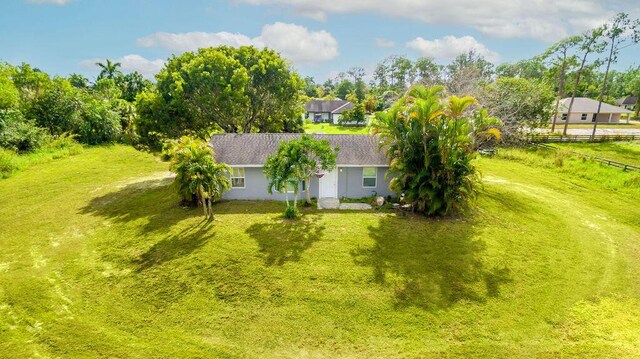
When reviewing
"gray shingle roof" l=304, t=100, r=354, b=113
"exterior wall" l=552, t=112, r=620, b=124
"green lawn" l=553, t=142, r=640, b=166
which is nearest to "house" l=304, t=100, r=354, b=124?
"gray shingle roof" l=304, t=100, r=354, b=113

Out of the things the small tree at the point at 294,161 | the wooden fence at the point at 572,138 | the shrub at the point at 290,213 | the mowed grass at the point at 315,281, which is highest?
the small tree at the point at 294,161

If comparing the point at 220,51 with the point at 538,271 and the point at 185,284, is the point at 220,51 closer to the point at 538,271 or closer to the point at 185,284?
the point at 185,284

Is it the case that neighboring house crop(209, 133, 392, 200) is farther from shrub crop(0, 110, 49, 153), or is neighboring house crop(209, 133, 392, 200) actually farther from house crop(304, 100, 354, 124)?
house crop(304, 100, 354, 124)

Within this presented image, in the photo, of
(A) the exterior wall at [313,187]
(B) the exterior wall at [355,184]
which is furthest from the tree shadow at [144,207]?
(B) the exterior wall at [355,184]

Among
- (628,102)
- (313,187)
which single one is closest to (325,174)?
(313,187)

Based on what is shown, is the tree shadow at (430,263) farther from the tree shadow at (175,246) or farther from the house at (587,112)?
the house at (587,112)
